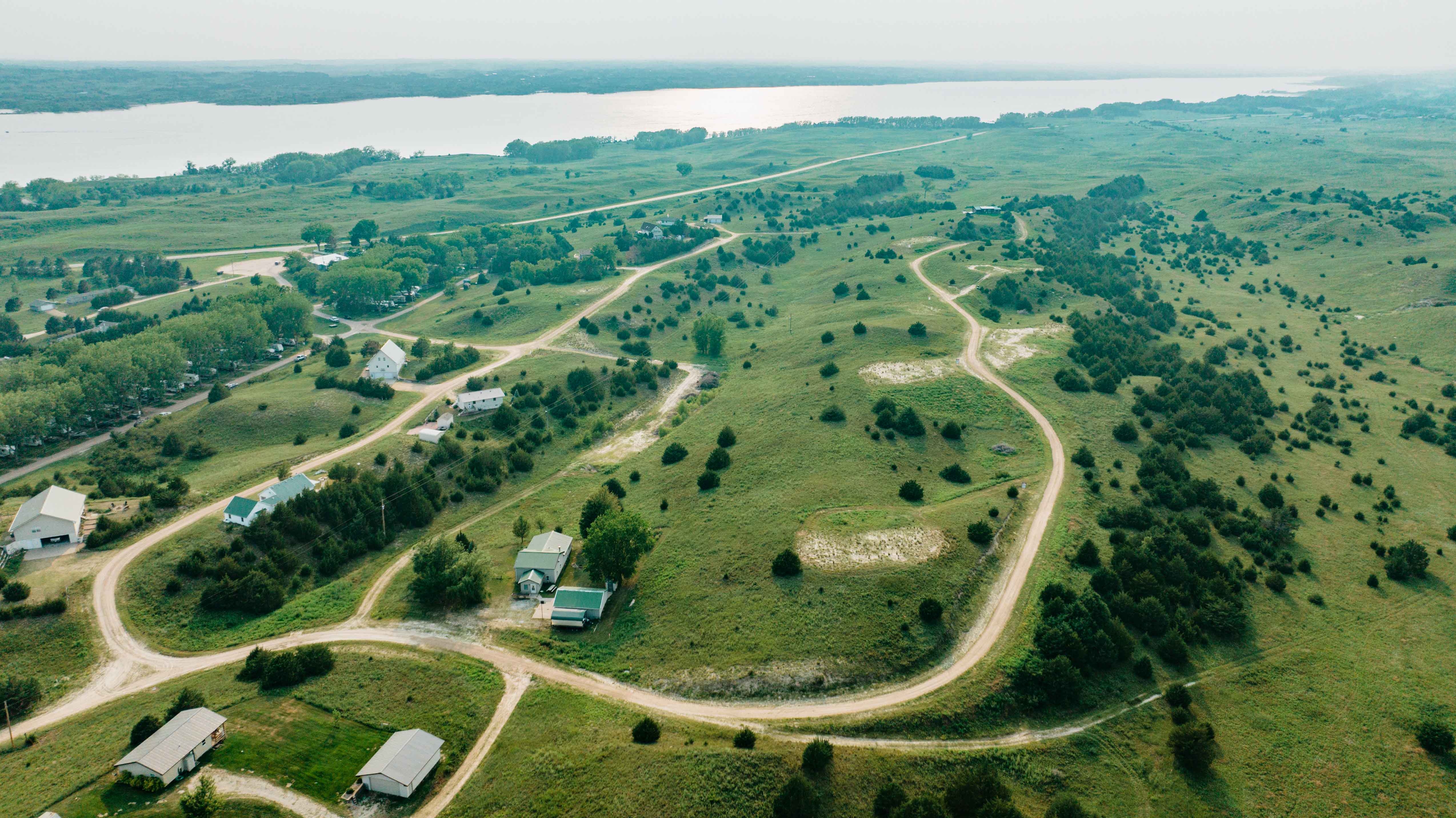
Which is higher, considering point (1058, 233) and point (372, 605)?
point (1058, 233)

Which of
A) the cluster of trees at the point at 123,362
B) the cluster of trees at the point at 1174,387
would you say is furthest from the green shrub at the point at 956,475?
the cluster of trees at the point at 123,362

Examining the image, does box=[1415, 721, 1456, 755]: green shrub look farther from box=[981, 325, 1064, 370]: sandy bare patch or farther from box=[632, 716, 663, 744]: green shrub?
box=[981, 325, 1064, 370]: sandy bare patch

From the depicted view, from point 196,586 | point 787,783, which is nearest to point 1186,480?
point 787,783

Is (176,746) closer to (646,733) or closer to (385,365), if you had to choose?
(646,733)

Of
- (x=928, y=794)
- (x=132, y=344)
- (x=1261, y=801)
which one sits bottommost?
(x=1261, y=801)

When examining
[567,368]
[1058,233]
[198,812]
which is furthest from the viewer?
[1058,233]

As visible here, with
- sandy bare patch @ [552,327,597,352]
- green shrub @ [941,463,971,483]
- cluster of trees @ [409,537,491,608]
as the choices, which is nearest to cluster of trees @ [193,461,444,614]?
cluster of trees @ [409,537,491,608]

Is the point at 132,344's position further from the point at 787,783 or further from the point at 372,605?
the point at 787,783
